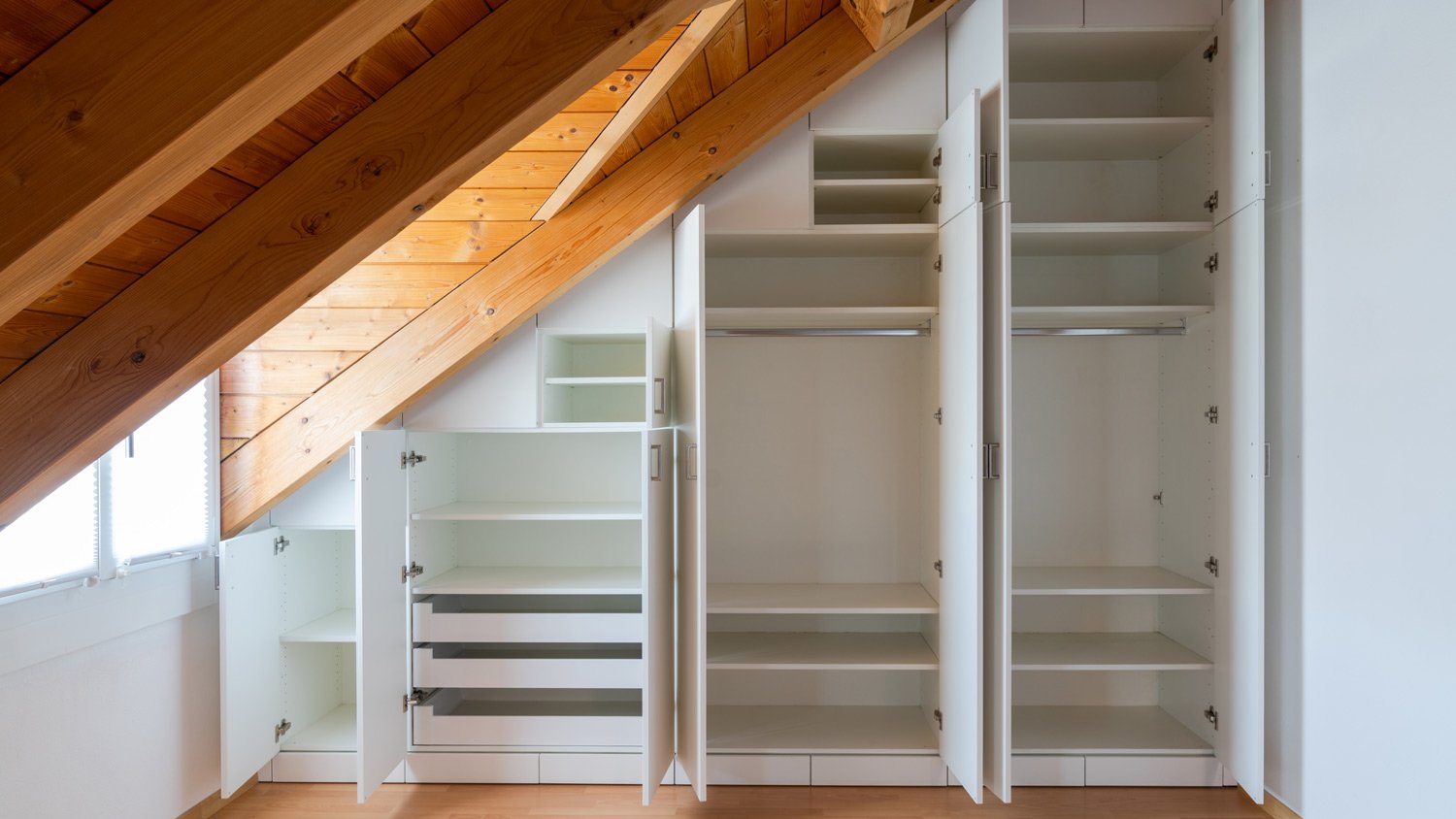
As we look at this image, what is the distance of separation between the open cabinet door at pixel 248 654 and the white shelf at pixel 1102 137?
9.43ft

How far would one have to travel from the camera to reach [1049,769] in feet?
9.20

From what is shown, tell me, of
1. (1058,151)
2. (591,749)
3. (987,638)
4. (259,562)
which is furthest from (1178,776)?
(259,562)

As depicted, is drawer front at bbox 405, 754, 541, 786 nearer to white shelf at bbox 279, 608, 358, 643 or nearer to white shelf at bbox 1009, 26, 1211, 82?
white shelf at bbox 279, 608, 358, 643

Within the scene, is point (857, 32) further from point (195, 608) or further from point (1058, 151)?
point (195, 608)

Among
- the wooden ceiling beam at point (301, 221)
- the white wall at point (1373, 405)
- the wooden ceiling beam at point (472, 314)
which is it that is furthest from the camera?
the wooden ceiling beam at point (472, 314)

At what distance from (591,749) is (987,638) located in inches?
55.4

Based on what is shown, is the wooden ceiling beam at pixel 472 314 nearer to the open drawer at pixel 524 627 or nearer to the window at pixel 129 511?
the window at pixel 129 511

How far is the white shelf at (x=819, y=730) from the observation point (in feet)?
9.24

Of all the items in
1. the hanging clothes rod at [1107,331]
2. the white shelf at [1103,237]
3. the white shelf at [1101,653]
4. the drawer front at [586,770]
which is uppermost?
the white shelf at [1103,237]

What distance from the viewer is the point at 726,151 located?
262 cm

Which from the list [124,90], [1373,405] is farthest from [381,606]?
[1373,405]

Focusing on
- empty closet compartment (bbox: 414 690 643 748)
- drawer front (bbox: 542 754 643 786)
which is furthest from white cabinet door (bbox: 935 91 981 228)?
drawer front (bbox: 542 754 643 786)

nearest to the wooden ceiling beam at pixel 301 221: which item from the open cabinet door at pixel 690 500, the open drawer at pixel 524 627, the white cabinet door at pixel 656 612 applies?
the open cabinet door at pixel 690 500

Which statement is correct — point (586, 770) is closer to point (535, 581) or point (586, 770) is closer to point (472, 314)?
point (535, 581)
